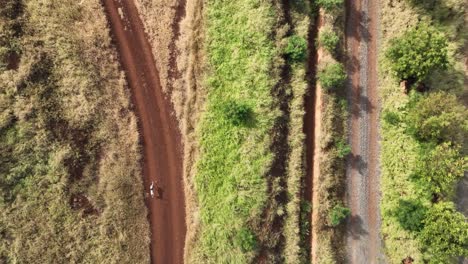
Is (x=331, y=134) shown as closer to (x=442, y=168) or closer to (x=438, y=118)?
(x=438, y=118)

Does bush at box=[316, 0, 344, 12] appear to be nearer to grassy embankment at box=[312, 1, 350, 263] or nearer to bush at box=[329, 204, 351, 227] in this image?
grassy embankment at box=[312, 1, 350, 263]

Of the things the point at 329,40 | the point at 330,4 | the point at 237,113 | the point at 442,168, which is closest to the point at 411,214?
the point at 442,168

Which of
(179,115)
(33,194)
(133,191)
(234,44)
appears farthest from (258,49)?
(33,194)

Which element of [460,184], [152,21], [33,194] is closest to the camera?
[33,194]

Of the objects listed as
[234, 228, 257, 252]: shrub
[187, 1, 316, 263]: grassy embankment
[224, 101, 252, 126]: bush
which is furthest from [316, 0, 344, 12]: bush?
[234, 228, 257, 252]: shrub

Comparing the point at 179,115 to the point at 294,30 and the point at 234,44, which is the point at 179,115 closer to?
the point at 234,44

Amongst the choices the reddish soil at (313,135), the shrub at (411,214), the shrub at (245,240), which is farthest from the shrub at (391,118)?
the shrub at (245,240)

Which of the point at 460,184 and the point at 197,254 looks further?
the point at 460,184

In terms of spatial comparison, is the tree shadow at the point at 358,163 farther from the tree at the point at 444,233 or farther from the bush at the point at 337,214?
the tree at the point at 444,233
